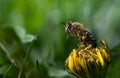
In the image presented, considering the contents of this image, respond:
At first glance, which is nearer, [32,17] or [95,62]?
[95,62]

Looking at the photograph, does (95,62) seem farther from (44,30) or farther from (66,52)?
(44,30)

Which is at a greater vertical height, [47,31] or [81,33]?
[47,31]

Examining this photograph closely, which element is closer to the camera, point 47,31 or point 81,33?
point 81,33

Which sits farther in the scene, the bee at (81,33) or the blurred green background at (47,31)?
the blurred green background at (47,31)

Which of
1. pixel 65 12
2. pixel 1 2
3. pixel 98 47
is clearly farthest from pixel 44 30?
pixel 98 47
